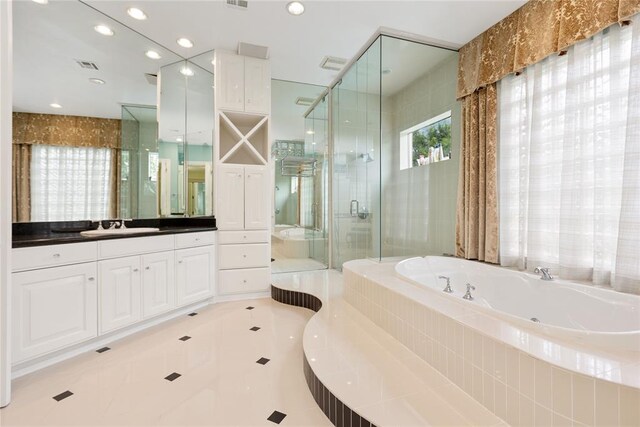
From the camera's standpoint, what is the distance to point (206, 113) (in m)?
3.41

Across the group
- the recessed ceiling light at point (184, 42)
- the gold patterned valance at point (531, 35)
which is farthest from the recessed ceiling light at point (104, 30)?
the gold patterned valance at point (531, 35)

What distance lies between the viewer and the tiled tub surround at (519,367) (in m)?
0.88

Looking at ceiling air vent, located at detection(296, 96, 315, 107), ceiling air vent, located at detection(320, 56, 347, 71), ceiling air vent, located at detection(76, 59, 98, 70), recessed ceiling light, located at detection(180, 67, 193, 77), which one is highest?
ceiling air vent, located at detection(320, 56, 347, 71)

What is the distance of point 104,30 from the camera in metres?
2.66

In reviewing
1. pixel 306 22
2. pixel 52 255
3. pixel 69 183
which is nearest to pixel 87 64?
pixel 69 183

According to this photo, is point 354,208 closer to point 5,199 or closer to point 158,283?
point 158,283

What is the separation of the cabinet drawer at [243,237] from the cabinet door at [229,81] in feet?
4.67

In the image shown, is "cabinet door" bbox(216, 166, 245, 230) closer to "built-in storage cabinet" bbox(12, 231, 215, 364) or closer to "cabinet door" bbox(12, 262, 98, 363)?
"built-in storage cabinet" bbox(12, 231, 215, 364)

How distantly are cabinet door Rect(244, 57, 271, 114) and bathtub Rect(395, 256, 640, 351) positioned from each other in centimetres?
239

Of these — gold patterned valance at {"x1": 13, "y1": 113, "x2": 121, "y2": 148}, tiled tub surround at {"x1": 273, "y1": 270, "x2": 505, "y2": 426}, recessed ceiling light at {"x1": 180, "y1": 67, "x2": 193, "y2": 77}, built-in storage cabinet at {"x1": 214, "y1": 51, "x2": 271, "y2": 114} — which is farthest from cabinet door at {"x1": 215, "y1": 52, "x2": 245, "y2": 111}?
tiled tub surround at {"x1": 273, "y1": 270, "x2": 505, "y2": 426}

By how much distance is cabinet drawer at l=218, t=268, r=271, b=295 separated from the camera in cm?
316

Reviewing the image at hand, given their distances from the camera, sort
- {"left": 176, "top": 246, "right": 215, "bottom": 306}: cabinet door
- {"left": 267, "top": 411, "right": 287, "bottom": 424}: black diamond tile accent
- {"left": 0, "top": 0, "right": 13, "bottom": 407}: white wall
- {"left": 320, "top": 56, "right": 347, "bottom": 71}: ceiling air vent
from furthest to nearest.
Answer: {"left": 320, "top": 56, "right": 347, "bottom": 71}: ceiling air vent < {"left": 176, "top": 246, "right": 215, "bottom": 306}: cabinet door < {"left": 0, "top": 0, "right": 13, "bottom": 407}: white wall < {"left": 267, "top": 411, "right": 287, "bottom": 424}: black diamond tile accent

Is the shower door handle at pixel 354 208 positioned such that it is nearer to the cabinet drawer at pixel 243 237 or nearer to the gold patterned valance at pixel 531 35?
the cabinet drawer at pixel 243 237

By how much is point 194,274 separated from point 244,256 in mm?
577
